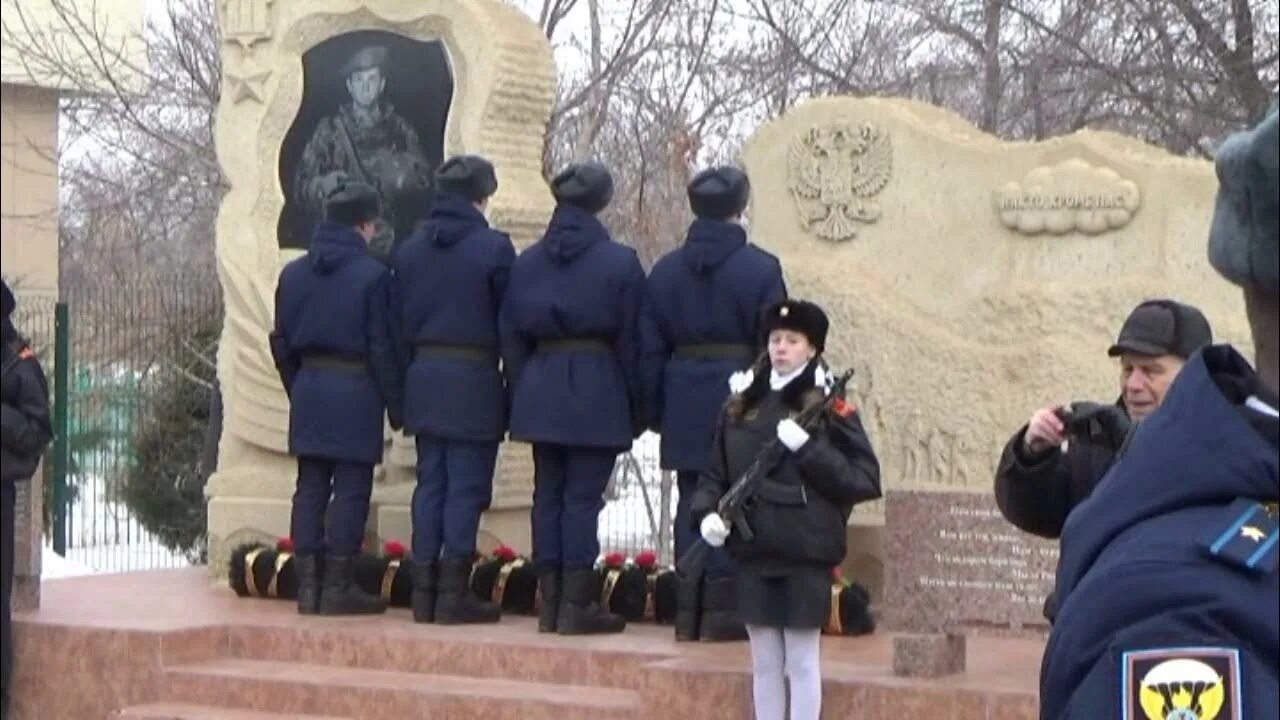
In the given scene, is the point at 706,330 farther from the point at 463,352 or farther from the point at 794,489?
Result: the point at 794,489

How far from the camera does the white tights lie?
7.79 meters

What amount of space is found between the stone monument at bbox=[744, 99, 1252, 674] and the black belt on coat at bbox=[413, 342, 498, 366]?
4.57ft

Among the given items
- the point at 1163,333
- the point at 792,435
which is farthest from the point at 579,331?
the point at 1163,333

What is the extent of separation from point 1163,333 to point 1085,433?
15.5 inches

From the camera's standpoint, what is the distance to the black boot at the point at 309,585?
1038 cm

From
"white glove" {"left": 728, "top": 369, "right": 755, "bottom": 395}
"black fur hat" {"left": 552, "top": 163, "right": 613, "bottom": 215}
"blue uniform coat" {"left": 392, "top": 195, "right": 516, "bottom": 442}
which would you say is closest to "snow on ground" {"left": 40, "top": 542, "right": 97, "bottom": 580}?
"blue uniform coat" {"left": 392, "top": 195, "right": 516, "bottom": 442}

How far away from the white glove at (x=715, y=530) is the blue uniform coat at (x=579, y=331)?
194cm

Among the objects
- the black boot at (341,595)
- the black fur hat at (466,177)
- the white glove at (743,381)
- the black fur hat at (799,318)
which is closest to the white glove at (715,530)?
the white glove at (743,381)

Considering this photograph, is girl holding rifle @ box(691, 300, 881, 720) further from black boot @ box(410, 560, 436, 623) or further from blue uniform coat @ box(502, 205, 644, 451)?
black boot @ box(410, 560, 436, 623)

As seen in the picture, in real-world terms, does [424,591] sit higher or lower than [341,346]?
lower

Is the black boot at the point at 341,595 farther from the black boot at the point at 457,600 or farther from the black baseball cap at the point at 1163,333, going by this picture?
the black baseball cap at the point at 1163,333

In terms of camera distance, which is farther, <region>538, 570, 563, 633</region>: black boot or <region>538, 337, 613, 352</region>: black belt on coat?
<region>538, 570, 563, 633</region>: black boot

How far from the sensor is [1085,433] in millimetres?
5758

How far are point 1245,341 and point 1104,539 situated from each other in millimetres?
6929
